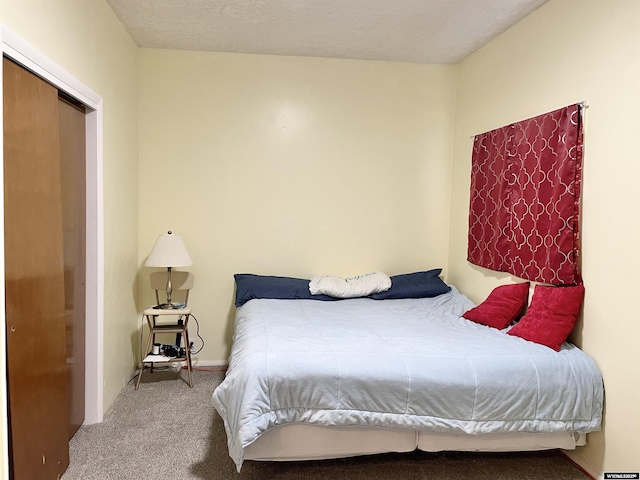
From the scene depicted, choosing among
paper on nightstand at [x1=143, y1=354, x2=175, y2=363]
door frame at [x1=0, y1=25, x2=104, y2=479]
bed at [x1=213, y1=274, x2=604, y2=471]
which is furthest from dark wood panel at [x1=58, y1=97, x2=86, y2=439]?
bed at [x1=213, y1=274, x2=604, y2=471]

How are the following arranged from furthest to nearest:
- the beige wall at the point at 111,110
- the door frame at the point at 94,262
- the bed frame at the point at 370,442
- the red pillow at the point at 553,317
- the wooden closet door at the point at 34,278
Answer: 1. the door frame at the point at 94,262
2. the red pillow at the point at 553,317
3. the bed frame at the point at 370,442
4. the beige wall at the point at 111,110
5. the wooden closet door at the point at 34,278

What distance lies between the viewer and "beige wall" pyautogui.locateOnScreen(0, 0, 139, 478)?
6.57 ft

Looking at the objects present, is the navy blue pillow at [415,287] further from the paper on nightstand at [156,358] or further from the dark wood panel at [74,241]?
the dark wood panel at [74,241]

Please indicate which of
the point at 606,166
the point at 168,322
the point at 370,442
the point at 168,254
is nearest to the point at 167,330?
the point at 168,322

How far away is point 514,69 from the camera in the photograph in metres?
3.01

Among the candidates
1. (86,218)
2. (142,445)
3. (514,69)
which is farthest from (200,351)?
(514,69)

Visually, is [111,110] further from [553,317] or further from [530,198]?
[553,317]

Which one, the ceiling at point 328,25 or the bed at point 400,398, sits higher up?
the ceiling at point 328,25

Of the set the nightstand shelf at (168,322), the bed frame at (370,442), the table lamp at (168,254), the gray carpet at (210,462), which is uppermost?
the table lamp at (168,254)

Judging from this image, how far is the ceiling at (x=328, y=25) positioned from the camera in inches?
108

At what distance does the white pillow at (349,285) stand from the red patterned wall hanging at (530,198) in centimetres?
72

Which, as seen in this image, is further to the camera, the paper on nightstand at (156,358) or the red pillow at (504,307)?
the paper on nightstand at (156,358)

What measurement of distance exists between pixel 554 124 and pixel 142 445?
9.42 ft

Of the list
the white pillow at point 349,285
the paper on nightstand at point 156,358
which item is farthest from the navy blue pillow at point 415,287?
the paper on nightstand at point 156,358
